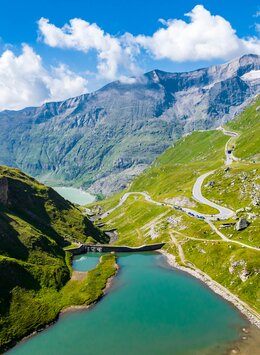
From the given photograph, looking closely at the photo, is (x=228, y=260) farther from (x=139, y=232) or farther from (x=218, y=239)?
(x=139, y=232)

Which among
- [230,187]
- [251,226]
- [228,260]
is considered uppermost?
[230,187]

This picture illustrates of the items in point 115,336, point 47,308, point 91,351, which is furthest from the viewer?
point 47,308

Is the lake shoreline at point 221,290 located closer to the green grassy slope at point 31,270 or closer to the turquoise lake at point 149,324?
the turquoise lake at point 149,324

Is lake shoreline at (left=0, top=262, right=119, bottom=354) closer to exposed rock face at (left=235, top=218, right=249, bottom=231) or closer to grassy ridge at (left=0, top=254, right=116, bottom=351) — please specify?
grassy ridge at (left=0, top=254, right=116, bottom=351)

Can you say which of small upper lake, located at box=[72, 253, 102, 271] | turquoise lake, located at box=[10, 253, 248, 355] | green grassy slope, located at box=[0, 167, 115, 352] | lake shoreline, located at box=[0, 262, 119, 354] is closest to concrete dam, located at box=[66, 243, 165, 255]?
small upper lake, located at box=[72, 253, 102, 271]

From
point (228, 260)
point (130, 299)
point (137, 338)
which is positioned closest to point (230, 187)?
point (228, 260)

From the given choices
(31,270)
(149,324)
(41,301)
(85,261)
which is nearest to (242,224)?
(149,324)

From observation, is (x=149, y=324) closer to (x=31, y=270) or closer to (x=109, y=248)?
(x=31, y=270)
